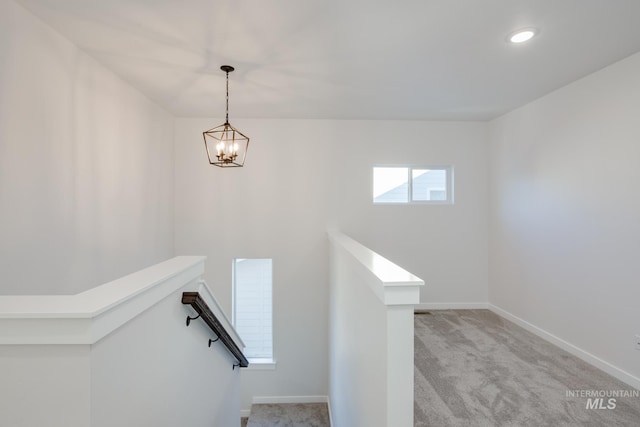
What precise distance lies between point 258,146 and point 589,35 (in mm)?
3587

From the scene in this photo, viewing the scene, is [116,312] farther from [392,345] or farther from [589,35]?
[589,35]

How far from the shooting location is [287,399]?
14.6 ft

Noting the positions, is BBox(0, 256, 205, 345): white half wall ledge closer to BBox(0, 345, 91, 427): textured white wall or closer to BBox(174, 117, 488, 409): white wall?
BBox(0, 345, 91, 427): textured white wall

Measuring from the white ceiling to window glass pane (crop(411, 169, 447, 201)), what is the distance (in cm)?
121

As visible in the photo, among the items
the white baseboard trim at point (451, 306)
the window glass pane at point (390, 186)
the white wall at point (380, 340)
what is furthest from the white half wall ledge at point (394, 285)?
the white baseboard trim at point (451, 306)

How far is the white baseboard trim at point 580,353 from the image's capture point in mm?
2477

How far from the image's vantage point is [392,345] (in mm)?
1350

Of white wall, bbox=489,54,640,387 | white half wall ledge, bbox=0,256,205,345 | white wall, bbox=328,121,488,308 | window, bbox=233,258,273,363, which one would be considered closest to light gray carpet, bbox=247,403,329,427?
window, bbox=233,258,273,363

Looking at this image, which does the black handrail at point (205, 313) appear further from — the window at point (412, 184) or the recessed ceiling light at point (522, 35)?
the window at point (412, 184)

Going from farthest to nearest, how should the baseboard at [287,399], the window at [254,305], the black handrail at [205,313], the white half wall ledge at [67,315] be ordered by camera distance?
1. the window at [254,305]
2. the baseboard at [287,399]
3. the black handrail at [205,313]
4. the white half wall ledge at [67,315]

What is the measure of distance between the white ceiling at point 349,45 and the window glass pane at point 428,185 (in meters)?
1.21

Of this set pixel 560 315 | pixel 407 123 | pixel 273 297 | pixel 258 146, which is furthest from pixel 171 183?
pixel 560 315

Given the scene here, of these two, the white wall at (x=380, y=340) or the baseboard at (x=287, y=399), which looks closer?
the white wall at (x=380, y=340)

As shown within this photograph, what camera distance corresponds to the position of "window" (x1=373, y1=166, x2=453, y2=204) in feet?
15.1
